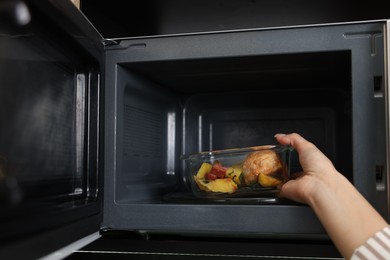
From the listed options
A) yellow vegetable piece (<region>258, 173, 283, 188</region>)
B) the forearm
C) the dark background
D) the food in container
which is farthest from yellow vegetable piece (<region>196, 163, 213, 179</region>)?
the dark background

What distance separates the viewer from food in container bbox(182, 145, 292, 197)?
864 mm

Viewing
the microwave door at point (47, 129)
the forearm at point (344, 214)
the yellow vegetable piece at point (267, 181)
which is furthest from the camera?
the yellow vegetable piece at point (267, 181)

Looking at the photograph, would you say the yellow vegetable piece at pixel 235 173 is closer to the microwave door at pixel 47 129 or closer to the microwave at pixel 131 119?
the microwave at pixel 131 119

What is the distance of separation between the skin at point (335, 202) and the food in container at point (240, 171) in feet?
0.15

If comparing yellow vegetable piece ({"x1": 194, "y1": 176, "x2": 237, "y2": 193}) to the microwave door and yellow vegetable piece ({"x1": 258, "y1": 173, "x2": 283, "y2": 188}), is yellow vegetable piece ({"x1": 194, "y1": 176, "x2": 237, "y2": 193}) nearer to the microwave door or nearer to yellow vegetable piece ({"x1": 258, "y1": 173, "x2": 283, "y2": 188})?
yellow vegetable piece ({"x1": 258, "y1": 173, "x2": 283, "y2": 188})

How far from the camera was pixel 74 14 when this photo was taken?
2.38 feet

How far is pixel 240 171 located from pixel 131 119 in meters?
0.27

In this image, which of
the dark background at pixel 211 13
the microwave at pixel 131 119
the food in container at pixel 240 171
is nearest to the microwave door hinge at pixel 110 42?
the microwave at pixel 131 119

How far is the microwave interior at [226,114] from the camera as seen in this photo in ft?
2.58

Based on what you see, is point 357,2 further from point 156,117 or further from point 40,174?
point 40,174

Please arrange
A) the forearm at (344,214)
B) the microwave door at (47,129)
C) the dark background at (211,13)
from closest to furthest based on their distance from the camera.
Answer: the microwave door at (47,129)
the forearm at (344,214)
the dark background at (211,13)

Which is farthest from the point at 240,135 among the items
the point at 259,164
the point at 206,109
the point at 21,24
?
the point at 21,24

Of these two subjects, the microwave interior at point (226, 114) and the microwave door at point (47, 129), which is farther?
the microwave interior at point (226, 114)

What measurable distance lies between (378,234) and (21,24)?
59 cm
